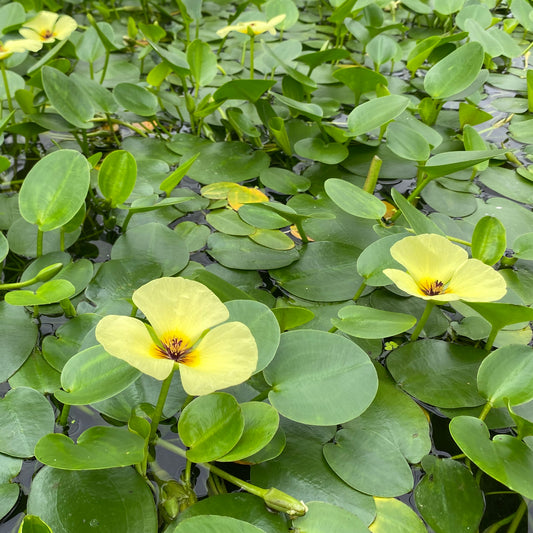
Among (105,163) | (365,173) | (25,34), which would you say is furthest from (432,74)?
(25,34)

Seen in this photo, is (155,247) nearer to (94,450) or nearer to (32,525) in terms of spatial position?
(94,450)

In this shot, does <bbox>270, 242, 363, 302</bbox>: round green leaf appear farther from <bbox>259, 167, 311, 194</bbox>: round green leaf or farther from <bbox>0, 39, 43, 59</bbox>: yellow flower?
<bbox>0, 39, 43, 59</bbox>: yellow flower

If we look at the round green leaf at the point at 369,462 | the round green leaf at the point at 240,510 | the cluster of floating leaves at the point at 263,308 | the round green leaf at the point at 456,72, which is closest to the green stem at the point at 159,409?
the cluster of floating leaves at the point at 263,308

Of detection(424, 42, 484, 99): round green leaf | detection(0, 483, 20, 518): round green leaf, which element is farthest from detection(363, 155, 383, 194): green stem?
detection(0, 483, 20, 518): round green leaf

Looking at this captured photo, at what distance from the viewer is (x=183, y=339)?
23.8 inches

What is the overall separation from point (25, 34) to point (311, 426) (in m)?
1.23

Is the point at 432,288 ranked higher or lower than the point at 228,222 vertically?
higher

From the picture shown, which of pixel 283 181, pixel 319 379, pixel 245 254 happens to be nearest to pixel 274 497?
pixel 319 379

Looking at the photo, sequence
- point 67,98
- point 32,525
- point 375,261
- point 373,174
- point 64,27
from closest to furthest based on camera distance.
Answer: point 32,525 < point 375,261 < point 373,174 < point 67,98 < point 64,27

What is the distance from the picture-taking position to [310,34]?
6.20 feet

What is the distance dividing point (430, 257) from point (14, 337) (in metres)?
0.62

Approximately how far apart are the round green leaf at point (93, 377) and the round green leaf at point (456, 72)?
3.17 feet

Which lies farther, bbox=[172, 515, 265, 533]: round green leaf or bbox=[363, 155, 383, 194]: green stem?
bbox=[363, 155, 383, 194]: green stem

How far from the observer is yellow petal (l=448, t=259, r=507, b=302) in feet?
2.20
